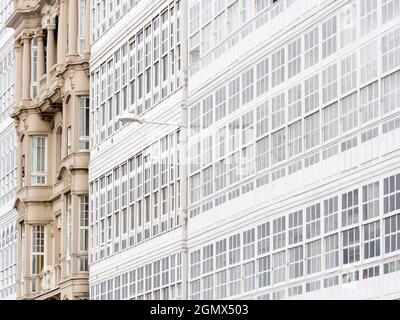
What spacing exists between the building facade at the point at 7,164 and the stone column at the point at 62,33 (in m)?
8.94

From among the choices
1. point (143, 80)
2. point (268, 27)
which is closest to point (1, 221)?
point (143, 80)

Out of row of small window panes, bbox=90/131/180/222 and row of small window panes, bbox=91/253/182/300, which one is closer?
row of small window panes, bbox=91/253/182/300

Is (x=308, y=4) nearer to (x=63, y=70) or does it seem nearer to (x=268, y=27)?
(x=268, y=27)

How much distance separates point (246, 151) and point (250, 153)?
0.33 meters

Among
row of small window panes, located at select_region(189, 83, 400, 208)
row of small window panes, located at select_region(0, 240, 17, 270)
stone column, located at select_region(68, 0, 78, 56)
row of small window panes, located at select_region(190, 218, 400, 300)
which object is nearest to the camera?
row of small window panes, located at select_region(190, 218, 400, 300)

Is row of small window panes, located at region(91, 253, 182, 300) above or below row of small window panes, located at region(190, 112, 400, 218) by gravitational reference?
below

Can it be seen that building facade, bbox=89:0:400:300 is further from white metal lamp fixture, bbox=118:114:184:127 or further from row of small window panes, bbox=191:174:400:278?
white metal lamp fixture, bbox=118:114:184:127

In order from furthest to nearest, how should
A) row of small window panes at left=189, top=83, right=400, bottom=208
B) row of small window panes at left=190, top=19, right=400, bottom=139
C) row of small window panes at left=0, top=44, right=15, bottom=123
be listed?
row of small window panes at left=0, top=44, right=15, bottom=123 < row of small window panes at left=189, top=83, right=400, bottom=208 < row of small window panes at left=190, top=19, right=400, bottom=139

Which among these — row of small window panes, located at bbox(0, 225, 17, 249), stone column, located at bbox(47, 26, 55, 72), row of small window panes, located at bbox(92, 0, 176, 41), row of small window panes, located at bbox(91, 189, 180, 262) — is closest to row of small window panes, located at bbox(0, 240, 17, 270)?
row of small window panes, located at bbox(0, 225, 17, 249)

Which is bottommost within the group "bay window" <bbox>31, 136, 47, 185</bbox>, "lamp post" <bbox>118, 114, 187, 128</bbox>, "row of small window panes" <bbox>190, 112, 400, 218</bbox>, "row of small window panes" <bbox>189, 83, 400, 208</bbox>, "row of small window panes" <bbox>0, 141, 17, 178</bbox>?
"row of small window panes" <bbox>190, 112, 400, 218</bbox>

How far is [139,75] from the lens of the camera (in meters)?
55.5

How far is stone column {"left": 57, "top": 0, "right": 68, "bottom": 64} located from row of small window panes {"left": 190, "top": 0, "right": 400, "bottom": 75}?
912 inches

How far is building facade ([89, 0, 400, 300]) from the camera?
37.7 m

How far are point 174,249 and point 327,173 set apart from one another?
38.6ft
